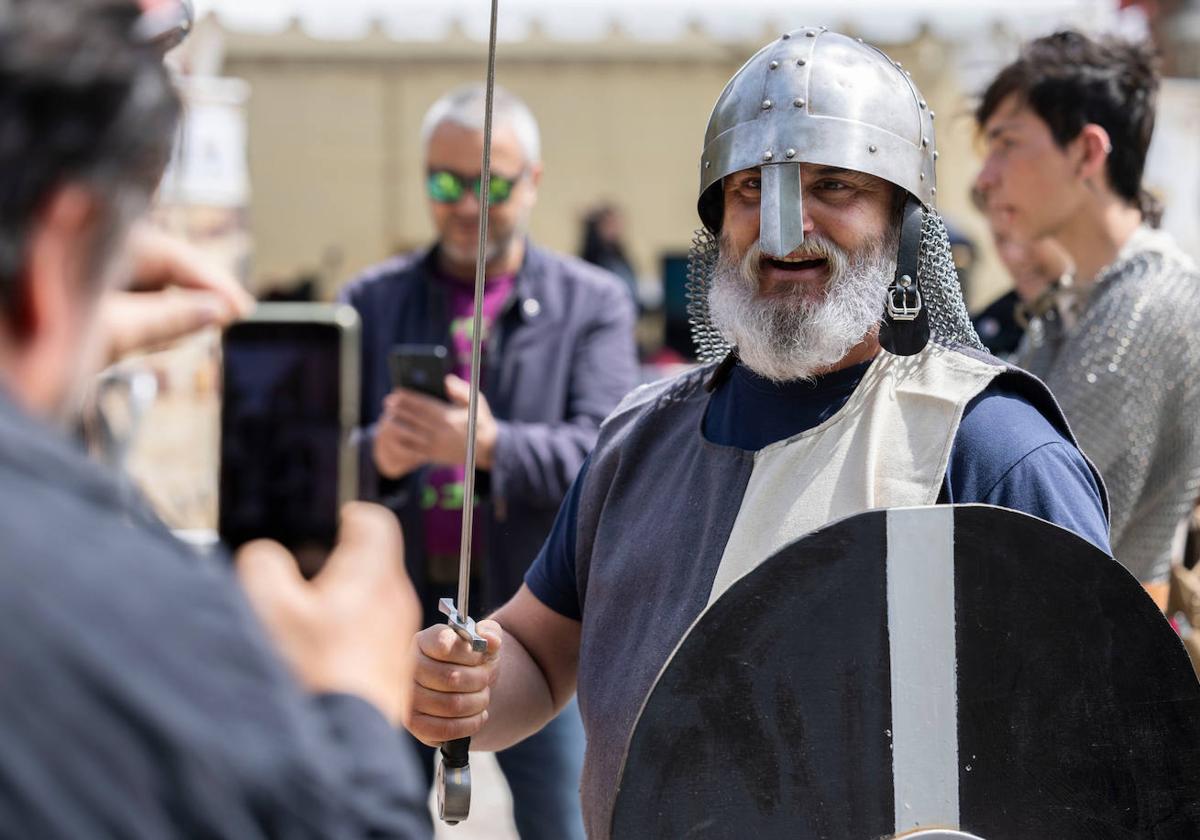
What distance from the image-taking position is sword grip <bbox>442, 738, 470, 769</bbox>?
2.22 m

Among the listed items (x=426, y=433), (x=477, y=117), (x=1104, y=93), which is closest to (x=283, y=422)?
(x=426, y=433)

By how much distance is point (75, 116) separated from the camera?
1.08m

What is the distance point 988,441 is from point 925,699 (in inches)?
16.1

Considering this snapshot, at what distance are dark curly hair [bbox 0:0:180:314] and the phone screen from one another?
47 centimetres

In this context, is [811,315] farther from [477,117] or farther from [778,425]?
[477,117]

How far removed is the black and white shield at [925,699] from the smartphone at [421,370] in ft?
6.09

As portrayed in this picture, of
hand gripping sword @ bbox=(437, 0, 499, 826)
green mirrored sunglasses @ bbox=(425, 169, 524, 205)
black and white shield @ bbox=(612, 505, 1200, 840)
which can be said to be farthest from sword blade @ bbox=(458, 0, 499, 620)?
green mirrored sunglasses @ bbox=(425, 169, 524, 205)

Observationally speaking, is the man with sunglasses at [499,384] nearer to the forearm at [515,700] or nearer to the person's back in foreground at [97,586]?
the forearm at [515,700]

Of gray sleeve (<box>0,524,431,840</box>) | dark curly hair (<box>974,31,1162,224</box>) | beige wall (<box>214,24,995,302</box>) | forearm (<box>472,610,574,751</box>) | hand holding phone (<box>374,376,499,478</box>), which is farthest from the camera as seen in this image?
beige wall (<box>214,24,995,302</box>)

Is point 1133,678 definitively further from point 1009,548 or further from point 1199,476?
point 1199,476

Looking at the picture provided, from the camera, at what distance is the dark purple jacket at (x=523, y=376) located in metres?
3.73

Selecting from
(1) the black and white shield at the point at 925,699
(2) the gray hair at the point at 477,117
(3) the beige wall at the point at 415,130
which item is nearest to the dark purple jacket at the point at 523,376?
(2) the gray hair at the point at 477,117

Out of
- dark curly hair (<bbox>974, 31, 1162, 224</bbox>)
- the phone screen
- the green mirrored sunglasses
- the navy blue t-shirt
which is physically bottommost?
the navy blue t-shirt

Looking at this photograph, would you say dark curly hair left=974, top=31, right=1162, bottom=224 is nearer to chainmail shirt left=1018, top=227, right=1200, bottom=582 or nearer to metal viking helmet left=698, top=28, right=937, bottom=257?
chainmail shirt left=1018, top=227, right=1200, bottom=582
